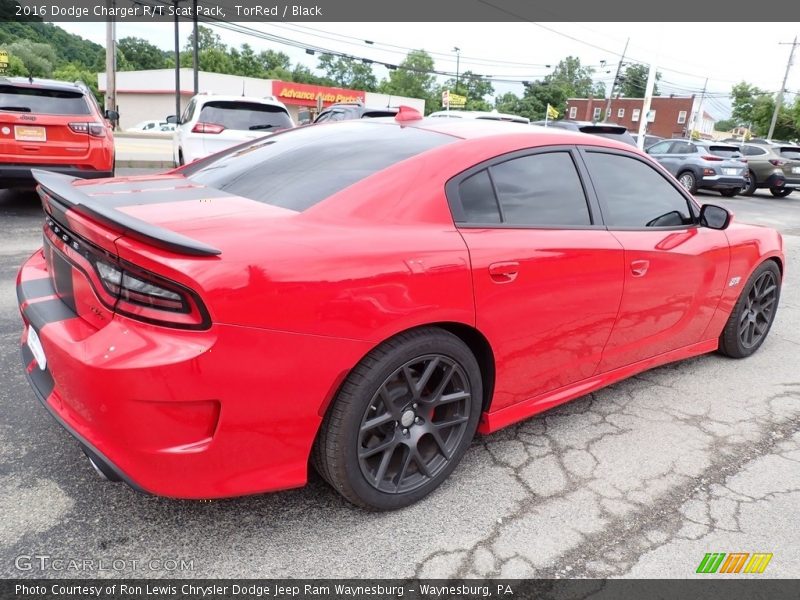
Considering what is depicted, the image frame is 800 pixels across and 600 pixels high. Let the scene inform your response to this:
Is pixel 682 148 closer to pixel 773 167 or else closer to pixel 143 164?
pixel 773 167

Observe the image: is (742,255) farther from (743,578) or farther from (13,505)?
(13,505)

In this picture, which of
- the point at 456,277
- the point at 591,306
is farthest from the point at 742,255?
the point at 456,277

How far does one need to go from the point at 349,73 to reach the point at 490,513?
11162 centimetres

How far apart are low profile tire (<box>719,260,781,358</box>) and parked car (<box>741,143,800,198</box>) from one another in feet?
49.0

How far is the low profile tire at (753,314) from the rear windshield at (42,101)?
732 centimetres

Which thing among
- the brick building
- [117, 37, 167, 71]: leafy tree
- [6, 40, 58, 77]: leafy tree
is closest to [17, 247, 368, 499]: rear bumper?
[6, 40, 58, 77]: leafy tree

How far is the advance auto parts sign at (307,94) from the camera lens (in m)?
52.9

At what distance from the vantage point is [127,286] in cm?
180

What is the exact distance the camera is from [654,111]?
81500 mm

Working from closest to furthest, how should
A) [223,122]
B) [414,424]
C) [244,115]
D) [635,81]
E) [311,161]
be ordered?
1. [414,424]
2. [311,161]
3. [223,122]
4. [244,115]
5. [635,81]

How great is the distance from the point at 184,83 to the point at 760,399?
5528cm

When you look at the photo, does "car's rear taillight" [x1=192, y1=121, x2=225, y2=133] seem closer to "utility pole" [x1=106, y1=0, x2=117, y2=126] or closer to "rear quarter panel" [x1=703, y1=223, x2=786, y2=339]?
"rear quarter panel" [x1=703, y1=223, x2=786, y2=339]

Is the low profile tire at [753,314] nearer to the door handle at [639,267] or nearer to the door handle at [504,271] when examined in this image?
the door handle at [639,267]

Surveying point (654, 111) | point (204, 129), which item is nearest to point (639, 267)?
point (204, 129)
